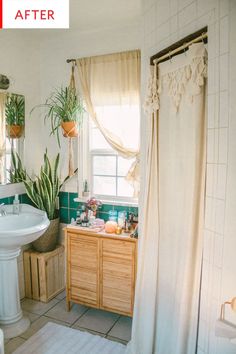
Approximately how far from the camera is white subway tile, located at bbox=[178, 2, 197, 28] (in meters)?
1.48

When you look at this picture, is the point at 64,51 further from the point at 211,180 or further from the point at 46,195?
the point at 211,180

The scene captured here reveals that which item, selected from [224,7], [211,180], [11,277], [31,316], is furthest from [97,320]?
[224,7]

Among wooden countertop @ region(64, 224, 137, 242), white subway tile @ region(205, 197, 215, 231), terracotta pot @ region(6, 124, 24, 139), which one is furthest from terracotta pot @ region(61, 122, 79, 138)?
white subway tile @ region(205, 197, 215, 231)

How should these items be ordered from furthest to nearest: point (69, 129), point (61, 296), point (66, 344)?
1. point (61, 296)
2. point (69, 129)
3. point (66, 344)

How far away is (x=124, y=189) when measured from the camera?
282cm

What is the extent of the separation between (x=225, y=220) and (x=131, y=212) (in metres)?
1.39

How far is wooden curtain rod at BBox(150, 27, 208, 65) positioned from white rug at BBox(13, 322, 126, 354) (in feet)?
6.81

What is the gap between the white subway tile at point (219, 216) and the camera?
1331mm

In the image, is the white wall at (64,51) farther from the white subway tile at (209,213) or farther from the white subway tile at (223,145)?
the white subway tile at (209,213)

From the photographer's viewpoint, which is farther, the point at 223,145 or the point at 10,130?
the point at 10,130

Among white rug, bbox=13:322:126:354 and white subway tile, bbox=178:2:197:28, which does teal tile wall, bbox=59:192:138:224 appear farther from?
white subway tile, bbox=178:2:197:28

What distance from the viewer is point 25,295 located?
2.91 meters

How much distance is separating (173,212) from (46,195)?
1505 mm

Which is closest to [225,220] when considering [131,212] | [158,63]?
[158,63]
